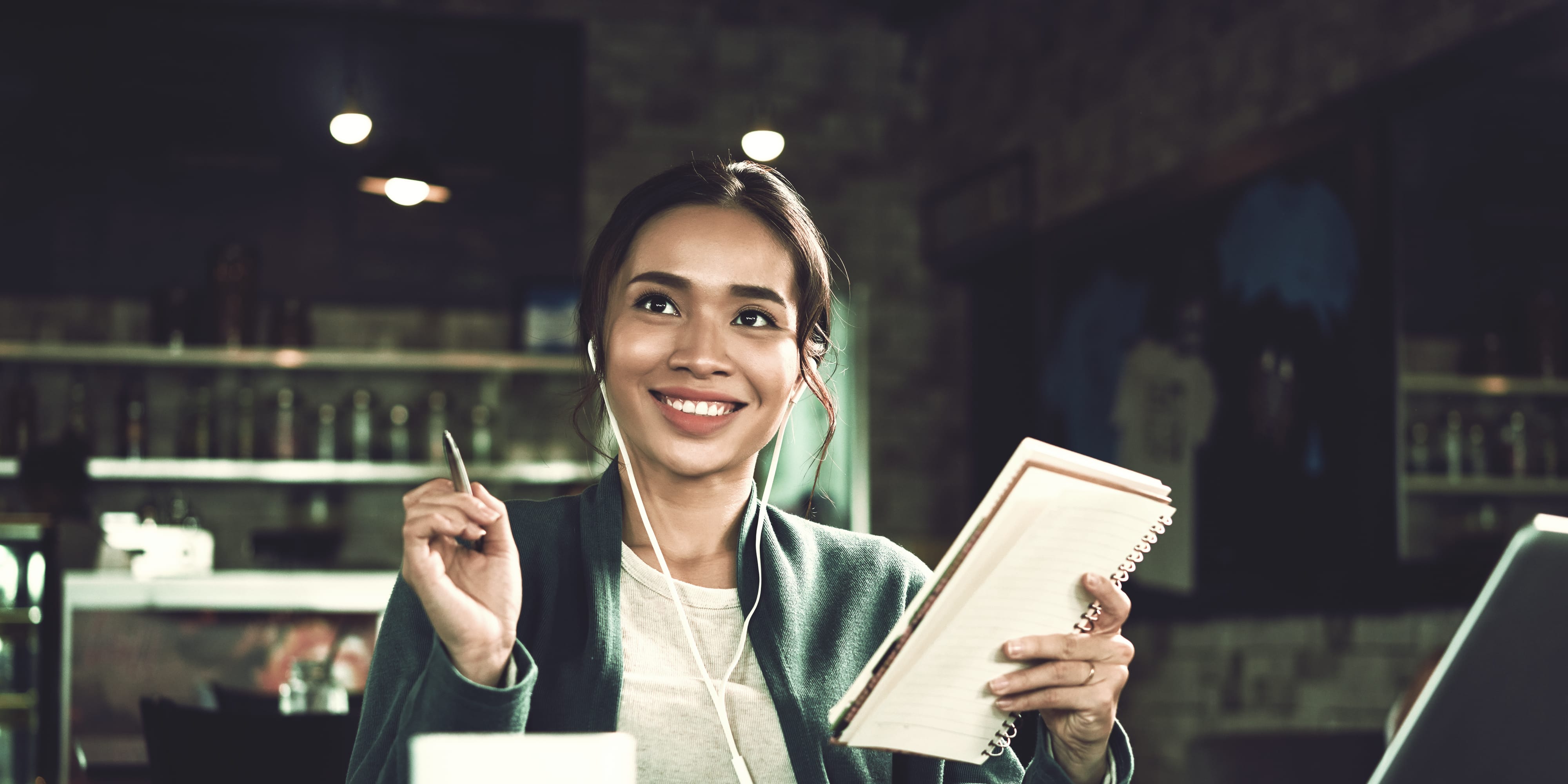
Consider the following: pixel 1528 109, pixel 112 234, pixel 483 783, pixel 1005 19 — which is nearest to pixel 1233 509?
pixel 1528 109

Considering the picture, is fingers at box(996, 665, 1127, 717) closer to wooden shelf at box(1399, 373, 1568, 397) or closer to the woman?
the woman

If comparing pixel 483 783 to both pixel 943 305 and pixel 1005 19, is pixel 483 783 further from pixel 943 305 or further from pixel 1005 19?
pixel 943 305

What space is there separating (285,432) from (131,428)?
575 millimetres

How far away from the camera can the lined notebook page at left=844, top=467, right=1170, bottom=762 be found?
0.99 meters

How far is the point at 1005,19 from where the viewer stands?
19.1ft

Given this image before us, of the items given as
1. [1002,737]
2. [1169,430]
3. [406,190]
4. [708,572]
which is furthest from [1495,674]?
[406,190]

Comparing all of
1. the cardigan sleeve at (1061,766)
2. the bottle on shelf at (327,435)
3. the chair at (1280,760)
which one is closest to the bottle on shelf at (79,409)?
the bottle on shelf at (327,435)

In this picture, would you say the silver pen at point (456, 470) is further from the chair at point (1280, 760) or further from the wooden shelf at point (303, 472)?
the wooden shelf at point (303, 472)

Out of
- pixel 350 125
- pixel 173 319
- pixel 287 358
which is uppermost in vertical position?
pixel 350 125

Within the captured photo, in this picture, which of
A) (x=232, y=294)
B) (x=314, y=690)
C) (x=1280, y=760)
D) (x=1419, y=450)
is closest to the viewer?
(x=314, y=690)

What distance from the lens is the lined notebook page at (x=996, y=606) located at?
3.26ft

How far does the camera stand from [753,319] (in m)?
1.41

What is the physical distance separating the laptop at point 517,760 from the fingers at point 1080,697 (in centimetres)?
53

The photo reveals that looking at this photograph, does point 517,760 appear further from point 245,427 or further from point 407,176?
point 245,427
